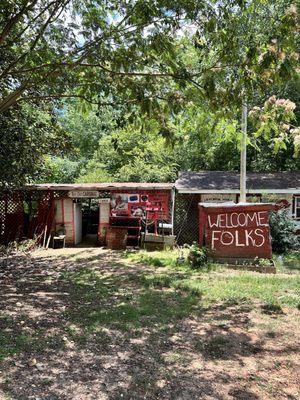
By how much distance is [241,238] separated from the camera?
33.0ft

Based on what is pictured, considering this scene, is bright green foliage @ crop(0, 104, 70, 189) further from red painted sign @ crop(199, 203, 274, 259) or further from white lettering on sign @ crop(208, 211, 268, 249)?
white lettering on sign @ crop(208, 211, 268, 249)

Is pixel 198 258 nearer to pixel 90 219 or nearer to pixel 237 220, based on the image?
pixel 237 220

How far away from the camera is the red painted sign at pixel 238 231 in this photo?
9.98 m

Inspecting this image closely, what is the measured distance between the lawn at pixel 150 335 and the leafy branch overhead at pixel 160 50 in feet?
10.2

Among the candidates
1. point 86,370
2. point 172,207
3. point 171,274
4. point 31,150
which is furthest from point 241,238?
point 86,370

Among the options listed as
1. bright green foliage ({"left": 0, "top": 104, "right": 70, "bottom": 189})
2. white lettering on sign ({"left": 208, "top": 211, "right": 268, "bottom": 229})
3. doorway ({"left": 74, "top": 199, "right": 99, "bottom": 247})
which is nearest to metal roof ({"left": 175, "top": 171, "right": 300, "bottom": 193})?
doorway ({"left": 74, "top": 199, "right": 99, "bottom": 247})

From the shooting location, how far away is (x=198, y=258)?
970 centimetres

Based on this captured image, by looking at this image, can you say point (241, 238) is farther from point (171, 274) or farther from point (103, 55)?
point (103, 55)

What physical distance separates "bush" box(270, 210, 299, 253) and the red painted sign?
3634 mm

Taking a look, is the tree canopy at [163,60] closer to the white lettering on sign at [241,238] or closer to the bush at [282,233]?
the white lettering on sign at [241,238]

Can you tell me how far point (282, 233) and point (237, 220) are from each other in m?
4.04

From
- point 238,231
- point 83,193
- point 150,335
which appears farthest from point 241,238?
point 83,193

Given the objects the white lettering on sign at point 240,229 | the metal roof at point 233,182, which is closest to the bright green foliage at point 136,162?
the metal roof at point 233,182

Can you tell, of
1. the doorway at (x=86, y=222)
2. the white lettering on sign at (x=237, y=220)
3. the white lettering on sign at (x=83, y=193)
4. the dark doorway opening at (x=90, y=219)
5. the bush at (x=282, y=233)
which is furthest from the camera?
the dark doorway opening at (x=90, y=219)
